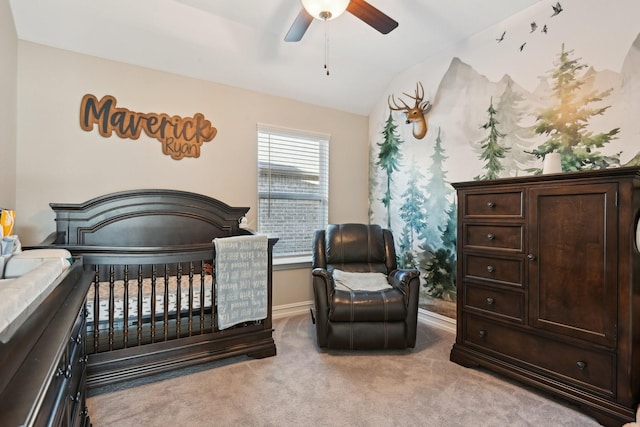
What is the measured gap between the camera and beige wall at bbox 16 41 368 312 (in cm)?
244

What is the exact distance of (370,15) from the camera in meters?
2.07

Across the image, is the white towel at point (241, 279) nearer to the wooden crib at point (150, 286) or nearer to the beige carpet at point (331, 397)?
the wooden crib at point (150, 286)

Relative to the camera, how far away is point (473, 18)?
9.05 feet

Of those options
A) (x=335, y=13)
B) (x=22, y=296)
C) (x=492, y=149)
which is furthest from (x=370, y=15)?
(x=22, y=296)

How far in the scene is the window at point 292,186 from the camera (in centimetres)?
350

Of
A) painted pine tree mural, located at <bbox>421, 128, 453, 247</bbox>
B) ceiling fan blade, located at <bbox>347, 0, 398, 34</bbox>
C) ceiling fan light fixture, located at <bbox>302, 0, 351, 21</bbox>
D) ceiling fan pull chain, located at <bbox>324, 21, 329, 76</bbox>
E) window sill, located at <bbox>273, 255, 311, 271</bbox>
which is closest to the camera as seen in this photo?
ceiling fan light fixture, located at <bbox>302, 0, 351, 21</bbox>

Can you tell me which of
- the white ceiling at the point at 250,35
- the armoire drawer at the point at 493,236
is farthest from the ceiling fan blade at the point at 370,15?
the armoire drawer at the point at 493,236

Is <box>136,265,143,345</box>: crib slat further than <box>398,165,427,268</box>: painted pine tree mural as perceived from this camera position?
No

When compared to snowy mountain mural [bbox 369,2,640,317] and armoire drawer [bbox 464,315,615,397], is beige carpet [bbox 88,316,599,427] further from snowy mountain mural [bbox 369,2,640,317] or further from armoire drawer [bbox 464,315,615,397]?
snowy mountain mural [bbox 369,2,640,317]

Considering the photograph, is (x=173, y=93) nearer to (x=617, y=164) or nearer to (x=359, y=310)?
(x=359, y=310)

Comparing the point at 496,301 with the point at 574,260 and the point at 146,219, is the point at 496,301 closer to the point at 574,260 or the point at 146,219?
the point at 574,260

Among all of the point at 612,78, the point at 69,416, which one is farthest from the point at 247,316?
the point at 612,78

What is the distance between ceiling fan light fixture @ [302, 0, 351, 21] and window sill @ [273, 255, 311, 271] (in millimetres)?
2381

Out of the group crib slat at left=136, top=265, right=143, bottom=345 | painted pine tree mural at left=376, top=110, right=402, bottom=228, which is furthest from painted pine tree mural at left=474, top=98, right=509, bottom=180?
crib slat at left=136, top=265, right=143, bottom=345
